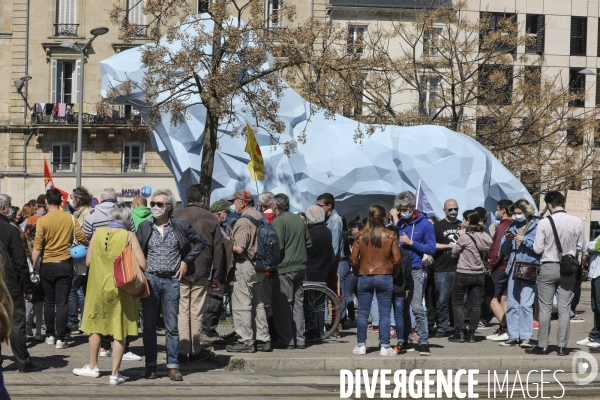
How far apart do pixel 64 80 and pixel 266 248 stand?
112 feet

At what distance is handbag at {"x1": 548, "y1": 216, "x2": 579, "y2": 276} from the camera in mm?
12109

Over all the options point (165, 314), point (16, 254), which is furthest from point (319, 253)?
point (16, 254)

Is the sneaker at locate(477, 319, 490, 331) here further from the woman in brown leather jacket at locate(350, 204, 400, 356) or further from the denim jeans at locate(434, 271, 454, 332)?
the woman in brown leather jacket at locate(350, 204, 400, 356)

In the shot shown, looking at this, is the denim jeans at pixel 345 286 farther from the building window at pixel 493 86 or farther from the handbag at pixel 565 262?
the building window at pixel 493 86

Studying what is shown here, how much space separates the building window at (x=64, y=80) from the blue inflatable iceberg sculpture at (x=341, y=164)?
24.6 meters

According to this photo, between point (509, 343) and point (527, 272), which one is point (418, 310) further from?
point (509, 343)

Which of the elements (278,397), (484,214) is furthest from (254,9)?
(278,397)

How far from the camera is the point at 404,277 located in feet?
39.9

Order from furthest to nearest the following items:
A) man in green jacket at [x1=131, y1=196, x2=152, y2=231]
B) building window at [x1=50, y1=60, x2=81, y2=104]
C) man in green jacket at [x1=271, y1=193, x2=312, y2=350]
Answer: building window at [x1=50, y1=60, x2=81, y2=104] < man in green jacket at [x1=131, y1=196, x2=152, y2=231] < man in green jacket at [x1=271, y1=193, x2=312, y2=350]

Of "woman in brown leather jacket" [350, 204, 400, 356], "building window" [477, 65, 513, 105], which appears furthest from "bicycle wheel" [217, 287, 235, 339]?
"building window" [477, 65, 513, 105]

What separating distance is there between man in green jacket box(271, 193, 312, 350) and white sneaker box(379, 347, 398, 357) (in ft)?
3.85

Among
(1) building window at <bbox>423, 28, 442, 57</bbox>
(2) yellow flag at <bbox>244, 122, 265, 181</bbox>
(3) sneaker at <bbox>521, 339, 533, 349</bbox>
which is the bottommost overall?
(3) sneaker at <bbox>521, 339, 533, 349</bbox>

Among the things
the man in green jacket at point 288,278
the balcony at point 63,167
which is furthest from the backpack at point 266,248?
the balcony at point 63,167

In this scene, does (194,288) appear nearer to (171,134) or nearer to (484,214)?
(484,214)
